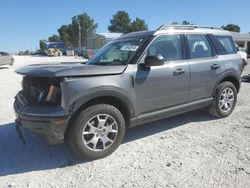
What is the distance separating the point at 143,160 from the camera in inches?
158

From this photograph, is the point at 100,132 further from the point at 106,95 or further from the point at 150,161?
the point at 150,161

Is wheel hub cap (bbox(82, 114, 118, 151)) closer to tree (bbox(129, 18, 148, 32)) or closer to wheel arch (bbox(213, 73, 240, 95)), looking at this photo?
wheel arch (bbox(213, 73, 240, 95))

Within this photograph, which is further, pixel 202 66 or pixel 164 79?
pixel 202 66

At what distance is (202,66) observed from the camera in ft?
17.2

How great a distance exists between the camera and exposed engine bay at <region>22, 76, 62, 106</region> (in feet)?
12.3

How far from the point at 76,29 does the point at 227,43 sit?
84128 millimetres

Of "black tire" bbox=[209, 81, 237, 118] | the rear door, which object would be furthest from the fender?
"black tire" bbox=[209, 81, 237, 118]

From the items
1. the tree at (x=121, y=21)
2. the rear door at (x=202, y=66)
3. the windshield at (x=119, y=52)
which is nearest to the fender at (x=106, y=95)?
the windshield at (x=119, y=52)

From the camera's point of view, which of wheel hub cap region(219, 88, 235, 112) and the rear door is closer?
the rear door

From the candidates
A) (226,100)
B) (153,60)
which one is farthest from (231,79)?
(153,60)

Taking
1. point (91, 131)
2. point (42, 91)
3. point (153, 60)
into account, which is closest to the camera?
point (42, 91)

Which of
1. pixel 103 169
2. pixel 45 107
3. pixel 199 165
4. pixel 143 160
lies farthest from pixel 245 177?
pixel 45 107

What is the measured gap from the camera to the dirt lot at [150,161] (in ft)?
11.4

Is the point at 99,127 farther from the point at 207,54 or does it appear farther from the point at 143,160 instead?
the point at 207,54
